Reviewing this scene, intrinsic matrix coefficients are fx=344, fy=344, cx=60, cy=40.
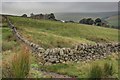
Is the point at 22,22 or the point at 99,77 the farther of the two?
the point at 22,22

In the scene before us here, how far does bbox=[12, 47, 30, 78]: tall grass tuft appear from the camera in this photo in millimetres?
11576

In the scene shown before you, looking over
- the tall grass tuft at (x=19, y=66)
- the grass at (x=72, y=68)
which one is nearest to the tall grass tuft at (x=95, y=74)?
the tall grass tuft at (x=19, y=66)

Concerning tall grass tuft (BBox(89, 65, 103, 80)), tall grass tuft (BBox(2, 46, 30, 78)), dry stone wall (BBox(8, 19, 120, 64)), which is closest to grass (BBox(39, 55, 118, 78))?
dry stone wall (BBox(8, 19, 120, 64))

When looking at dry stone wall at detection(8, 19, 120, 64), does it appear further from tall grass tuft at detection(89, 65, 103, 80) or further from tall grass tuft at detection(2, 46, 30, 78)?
tall grass tuft at detection(2, 46, 30, 78)

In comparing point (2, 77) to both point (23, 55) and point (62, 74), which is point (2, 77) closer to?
point (23, 55)

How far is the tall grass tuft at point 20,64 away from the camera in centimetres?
1158

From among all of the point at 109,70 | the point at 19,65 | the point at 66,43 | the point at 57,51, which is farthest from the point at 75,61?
the point at 66,43

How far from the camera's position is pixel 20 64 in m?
11.7

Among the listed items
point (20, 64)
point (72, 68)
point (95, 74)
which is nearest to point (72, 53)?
point (72, 68)

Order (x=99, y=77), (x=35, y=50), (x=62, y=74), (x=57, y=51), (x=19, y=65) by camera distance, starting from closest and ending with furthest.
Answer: (x=19, y=65) < (x=99, y=77) < (x=62, y=74) < (x=57, y=51) < (x=35, y=50)

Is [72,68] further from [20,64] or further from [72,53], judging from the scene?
[20,64]

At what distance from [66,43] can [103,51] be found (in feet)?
26.7

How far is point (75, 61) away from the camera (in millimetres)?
19766

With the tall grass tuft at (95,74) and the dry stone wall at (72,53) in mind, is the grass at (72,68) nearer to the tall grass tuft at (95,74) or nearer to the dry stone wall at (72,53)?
the dry stone wall at (72,53)
